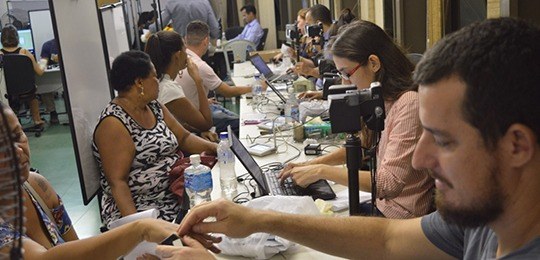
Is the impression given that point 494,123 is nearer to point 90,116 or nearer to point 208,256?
point 208,256

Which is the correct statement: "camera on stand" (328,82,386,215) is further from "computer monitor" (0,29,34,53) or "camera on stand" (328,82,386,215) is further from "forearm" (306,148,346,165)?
"computer monitor" (0,29,34,53)

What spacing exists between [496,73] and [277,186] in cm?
147

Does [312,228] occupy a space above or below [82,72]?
below

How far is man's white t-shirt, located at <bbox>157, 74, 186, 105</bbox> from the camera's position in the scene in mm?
3693

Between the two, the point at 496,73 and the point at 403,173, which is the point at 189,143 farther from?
the point at 496,73

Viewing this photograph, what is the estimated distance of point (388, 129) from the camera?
2154mm

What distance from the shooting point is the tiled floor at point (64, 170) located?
4027 mm

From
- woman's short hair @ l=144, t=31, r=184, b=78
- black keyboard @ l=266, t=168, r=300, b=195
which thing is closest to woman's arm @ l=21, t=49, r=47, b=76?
woman's short hair @ l=144, t=31, r=184, b=78

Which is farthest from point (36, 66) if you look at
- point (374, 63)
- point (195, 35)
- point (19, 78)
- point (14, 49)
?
point (374, 63)

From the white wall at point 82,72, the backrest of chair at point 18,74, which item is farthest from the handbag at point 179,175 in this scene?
the backrest of chair at point 18,74

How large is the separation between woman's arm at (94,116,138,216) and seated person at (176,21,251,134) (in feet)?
4.82

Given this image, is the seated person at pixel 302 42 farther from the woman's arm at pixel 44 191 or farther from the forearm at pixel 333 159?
the woman's arm at pixel 44 191

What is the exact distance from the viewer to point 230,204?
1593mm

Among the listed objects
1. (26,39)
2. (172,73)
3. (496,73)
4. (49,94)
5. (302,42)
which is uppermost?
(496,73)
